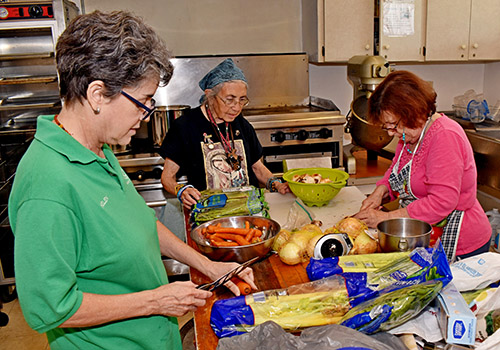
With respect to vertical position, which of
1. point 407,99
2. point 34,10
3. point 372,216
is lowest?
point 372,216

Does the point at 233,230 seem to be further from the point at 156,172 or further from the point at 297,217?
the point at 156,172

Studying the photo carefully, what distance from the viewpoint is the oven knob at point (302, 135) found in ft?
11.1

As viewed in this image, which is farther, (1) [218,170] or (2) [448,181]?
(1) [218,170]

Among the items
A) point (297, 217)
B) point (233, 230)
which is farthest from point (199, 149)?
point (233, 230)

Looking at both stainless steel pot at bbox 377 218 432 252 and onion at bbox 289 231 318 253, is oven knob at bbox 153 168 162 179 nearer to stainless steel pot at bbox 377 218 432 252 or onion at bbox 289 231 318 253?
onion at bbox 289 231 318 253

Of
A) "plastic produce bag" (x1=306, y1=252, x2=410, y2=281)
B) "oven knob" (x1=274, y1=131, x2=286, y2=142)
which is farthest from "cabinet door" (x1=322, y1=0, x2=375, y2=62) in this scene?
"plastic produce bag" (x1=306, y1=252, x2=410, y2=281)

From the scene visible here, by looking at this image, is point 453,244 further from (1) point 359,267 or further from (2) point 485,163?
(2) point 485,163

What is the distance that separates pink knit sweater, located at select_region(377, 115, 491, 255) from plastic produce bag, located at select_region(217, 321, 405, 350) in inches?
33.0

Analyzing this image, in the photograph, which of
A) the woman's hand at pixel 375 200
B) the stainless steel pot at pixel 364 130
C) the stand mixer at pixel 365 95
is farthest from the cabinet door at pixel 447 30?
the woman's hand at pixel 375 200

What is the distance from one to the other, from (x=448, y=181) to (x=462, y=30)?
7.76ft

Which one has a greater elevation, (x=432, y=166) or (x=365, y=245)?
(x=432, y=166)

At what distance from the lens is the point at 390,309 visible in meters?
1.14

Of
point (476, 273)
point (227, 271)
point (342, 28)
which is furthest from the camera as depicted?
point (342, 28)

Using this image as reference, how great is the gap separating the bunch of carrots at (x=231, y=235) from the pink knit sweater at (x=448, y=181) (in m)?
0.67
